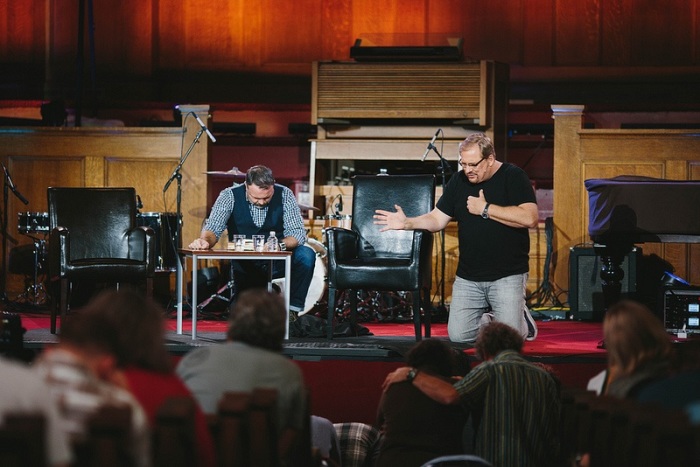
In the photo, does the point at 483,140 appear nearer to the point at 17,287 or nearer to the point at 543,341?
the point at 543,341

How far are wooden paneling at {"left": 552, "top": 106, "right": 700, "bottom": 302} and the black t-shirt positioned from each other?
9.63 feet

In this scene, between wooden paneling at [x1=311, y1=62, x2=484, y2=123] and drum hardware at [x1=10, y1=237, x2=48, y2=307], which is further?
wooden paneling at [x1=311, y1=62, x2=484, y2=123]

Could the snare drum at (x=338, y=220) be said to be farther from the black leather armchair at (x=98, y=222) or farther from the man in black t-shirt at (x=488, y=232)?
the man in black t-shirt at (x=488, y=232)

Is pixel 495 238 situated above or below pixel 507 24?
below

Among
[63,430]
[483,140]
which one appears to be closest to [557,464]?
[483,140]

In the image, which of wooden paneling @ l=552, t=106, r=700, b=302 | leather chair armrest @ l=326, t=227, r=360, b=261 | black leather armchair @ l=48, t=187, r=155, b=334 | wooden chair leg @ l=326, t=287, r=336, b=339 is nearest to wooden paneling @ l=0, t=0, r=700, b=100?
wooden paneling @ l=552, t=106, r=700, b=302

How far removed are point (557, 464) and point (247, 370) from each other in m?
1.65

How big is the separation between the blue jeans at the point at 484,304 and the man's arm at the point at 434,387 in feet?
5.46

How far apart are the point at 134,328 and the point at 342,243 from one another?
12.6 feet

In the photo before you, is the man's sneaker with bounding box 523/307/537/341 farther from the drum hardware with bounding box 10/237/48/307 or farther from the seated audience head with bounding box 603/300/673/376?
the drum hardware with bounding box 10/237/48/307

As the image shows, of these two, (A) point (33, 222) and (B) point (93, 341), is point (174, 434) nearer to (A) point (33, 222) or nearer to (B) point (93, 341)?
(B) point (93, 341)

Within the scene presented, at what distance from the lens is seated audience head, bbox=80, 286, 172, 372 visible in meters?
2.18

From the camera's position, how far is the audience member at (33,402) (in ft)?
5.52

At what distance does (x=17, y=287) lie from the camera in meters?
8.42
